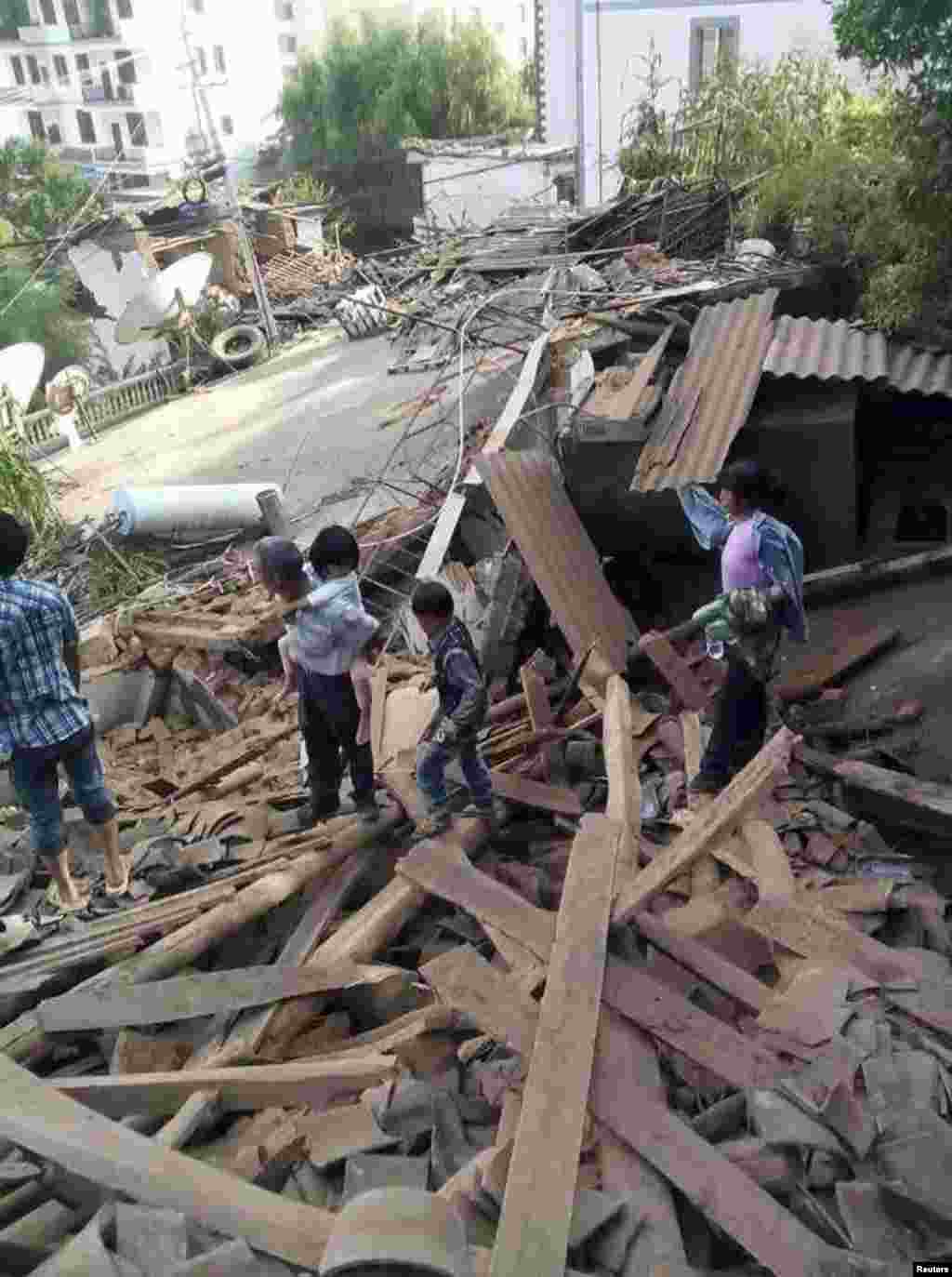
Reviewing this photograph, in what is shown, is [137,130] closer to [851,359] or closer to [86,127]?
[86,127]

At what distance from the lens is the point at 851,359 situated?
25.4 ft

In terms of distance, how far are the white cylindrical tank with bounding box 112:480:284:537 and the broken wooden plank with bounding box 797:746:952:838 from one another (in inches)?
Result: 275

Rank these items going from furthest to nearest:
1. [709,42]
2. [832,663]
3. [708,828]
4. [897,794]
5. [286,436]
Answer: [709,42] < [286,436] < [832,663] < [897,794] < [708,828]

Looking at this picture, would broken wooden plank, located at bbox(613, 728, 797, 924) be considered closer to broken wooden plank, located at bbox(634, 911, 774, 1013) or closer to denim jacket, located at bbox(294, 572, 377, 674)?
broken wooden plank, located at bbox(634, 911, 774, 1013)

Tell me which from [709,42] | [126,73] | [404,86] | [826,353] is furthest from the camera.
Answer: [126,73]

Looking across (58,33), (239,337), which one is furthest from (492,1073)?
(58,33)

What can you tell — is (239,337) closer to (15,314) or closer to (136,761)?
(15,314)

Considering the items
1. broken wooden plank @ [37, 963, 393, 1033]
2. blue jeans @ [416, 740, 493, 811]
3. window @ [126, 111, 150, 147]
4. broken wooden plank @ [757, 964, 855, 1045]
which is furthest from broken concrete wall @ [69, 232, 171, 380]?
broken wooden plank @ [757, 964, 855, 1045]

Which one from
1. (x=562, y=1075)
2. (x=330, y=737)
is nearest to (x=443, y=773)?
(x=330, y=737)

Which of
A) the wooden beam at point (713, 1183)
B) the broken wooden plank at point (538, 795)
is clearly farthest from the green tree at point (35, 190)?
the wooden beam at point (713, 1183)

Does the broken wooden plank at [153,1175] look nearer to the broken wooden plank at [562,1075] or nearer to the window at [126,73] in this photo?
the broken wooden plank at [562,1075]

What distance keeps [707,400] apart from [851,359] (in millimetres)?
1169

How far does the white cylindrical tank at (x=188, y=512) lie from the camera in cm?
1066

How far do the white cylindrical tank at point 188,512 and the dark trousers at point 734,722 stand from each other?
6637mm
